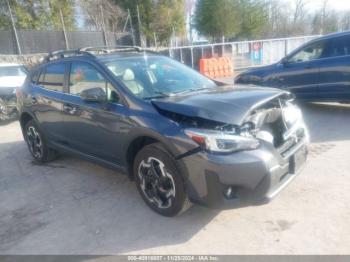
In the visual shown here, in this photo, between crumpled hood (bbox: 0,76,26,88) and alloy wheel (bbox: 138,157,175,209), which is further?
crumpled hood (bbox: 0,76,26,88)

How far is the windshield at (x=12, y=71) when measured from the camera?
33.0 ft

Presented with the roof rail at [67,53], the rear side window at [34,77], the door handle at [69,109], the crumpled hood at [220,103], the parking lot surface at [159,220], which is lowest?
the parking lot surface at [159,220]

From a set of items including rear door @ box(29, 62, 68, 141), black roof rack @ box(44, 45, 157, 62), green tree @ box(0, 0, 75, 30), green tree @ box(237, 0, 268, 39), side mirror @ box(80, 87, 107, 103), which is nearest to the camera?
side mirror @ box(80, 87, 107, 103)

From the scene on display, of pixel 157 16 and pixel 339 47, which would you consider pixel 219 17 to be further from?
pixel 339 47

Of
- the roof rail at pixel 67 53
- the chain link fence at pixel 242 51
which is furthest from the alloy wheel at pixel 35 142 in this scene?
the chain link fence at pixel 242 51

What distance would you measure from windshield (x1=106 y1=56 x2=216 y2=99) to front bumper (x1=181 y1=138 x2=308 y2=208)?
1.11 meters

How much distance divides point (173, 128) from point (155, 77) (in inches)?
44.4

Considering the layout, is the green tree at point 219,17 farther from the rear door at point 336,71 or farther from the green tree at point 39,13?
the rear door at point 336,71

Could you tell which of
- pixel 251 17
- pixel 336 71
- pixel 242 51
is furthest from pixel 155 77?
pixel 251 17

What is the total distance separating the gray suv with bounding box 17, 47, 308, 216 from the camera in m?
2.86

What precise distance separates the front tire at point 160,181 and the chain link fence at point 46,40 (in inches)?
562

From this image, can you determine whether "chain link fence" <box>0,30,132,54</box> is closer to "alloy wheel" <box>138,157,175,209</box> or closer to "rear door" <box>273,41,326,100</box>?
"rear door" <box>273,41,326,100</box>

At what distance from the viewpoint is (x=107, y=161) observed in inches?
156

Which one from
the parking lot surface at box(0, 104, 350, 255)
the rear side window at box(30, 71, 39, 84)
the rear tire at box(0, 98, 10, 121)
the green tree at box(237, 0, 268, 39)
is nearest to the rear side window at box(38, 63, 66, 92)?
the rear side window at box(30, 71, 39, 84)
